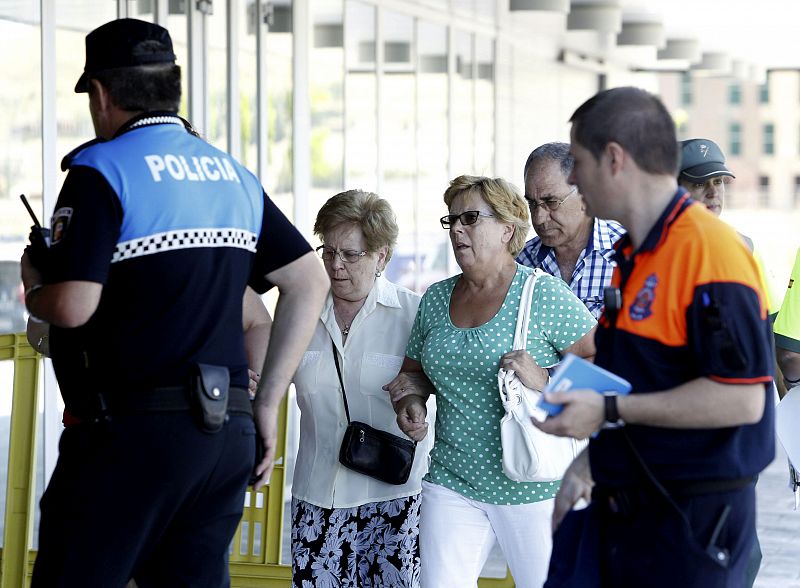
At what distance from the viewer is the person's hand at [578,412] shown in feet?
8.78

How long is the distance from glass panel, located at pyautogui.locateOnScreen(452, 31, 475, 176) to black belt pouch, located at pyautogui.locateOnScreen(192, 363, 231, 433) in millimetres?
10382

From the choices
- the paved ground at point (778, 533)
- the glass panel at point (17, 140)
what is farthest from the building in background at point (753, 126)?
the glass panel at point (17, 140)

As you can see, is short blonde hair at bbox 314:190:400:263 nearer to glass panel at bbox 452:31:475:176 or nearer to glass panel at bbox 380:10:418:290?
glass panel at bbox 380:10:418:290

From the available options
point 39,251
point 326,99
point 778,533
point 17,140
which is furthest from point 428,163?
point 39,251

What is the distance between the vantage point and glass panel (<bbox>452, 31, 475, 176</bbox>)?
43.3 ft

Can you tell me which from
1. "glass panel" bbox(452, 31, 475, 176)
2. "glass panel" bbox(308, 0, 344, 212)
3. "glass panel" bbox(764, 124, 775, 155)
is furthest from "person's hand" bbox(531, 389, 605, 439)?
"glass panel" bbox(764, 124, 775, 155)

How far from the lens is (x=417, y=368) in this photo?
174 inches

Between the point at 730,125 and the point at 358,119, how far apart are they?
338 feet

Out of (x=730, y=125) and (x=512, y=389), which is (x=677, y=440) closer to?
(x=512, y=389)

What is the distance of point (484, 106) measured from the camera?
1427 cm

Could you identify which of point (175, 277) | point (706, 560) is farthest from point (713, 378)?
point (175, 277)

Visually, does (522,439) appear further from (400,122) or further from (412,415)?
(400,122)

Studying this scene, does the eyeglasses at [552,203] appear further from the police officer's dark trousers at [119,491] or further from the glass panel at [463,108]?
the glass panel at [463,108]

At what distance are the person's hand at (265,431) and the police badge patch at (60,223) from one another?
648mm
